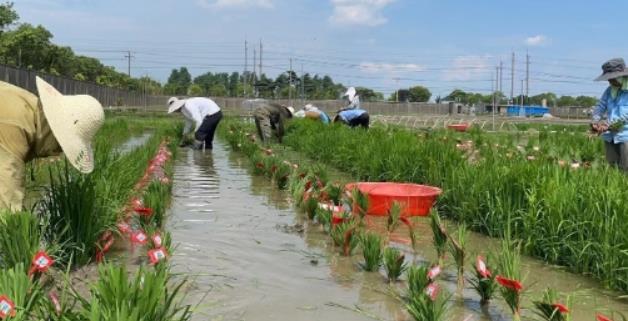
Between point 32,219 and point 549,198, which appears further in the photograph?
point 549,198

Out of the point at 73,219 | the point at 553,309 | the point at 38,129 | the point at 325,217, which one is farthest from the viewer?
the point at 325,217

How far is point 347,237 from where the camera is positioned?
3.66m

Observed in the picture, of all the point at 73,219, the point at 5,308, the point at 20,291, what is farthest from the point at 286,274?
the point at 5,308

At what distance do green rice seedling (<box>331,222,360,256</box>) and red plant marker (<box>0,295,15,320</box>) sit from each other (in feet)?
7.05

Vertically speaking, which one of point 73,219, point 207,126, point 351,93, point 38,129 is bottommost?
point 73,219

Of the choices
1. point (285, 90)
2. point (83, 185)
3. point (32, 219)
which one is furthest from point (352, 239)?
point (285, 90)

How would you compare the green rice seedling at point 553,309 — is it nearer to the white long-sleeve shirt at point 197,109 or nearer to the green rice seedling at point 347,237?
the green rice seedling at point 347,237

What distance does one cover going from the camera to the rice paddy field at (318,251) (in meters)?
2.29

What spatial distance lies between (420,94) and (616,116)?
81450 mm

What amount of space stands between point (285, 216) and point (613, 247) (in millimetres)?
2581

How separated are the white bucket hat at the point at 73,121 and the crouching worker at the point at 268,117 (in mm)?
9054

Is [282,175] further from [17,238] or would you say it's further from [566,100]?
[566,100]

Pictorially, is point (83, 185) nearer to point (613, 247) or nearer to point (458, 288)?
point (458, 288)

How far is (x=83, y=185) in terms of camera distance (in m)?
3.12
